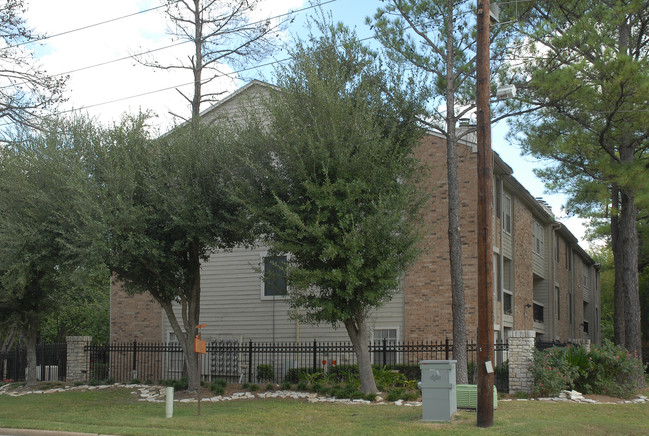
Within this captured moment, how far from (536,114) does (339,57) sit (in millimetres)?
6860

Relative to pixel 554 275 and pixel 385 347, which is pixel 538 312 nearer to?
pixel 554 275

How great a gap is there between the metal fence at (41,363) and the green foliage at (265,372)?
810 cm

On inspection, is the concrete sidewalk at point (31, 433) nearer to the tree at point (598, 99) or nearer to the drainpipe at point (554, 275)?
the tree at point (598, 99)

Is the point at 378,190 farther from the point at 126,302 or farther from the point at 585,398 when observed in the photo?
the point at 126,302

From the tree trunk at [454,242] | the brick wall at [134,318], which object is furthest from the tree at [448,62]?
the brick wall at [134,318]

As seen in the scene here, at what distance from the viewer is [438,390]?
1264 centimetres

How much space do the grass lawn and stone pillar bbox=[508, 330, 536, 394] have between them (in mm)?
1529

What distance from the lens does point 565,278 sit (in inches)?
1411

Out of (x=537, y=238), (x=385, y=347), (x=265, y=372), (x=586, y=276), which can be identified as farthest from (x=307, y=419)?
(x=586, y=276)

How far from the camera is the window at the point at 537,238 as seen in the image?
2982 centimetres

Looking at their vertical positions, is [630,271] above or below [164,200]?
below

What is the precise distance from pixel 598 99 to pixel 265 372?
12.7 metres

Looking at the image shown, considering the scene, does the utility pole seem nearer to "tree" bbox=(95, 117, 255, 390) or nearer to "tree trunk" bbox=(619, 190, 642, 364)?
"tree" bbox=(95, 117, 255, 390)

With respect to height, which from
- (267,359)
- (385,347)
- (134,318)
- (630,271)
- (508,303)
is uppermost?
(630,271)
